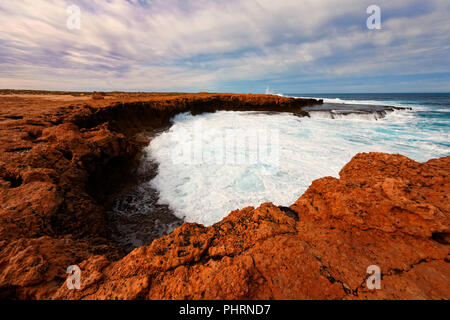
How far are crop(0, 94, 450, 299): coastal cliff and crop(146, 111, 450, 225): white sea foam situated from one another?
2.17 metres

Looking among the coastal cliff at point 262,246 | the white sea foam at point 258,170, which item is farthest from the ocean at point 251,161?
the coastal cliff at point 262,246

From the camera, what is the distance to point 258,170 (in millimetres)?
6504

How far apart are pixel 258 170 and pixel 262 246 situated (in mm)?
4743

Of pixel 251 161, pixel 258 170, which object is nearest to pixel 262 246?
pixel 258 170

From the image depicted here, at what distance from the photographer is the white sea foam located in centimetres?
498

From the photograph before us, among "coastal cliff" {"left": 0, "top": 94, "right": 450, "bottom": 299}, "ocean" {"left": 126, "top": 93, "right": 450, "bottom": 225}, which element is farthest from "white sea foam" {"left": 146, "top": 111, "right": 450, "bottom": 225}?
"coastal cliff" {"left": 0, "top": 94, "right": 450, "bottom": 299}

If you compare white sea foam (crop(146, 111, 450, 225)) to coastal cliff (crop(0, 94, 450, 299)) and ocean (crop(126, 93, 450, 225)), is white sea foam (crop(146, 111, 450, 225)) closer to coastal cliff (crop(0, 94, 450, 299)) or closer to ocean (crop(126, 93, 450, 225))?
ocean (crop(126, 93, 450, 225))

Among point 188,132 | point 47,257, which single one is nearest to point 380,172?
point 47,257

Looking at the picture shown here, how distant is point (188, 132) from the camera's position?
11.1 meters

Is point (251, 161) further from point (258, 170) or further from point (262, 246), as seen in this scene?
point (262, 246)

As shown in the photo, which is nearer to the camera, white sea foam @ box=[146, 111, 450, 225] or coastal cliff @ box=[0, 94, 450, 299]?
Result: coastal cliff @ box=[0, 94, 450, 299]

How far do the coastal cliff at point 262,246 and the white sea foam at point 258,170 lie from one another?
2.17 meters
